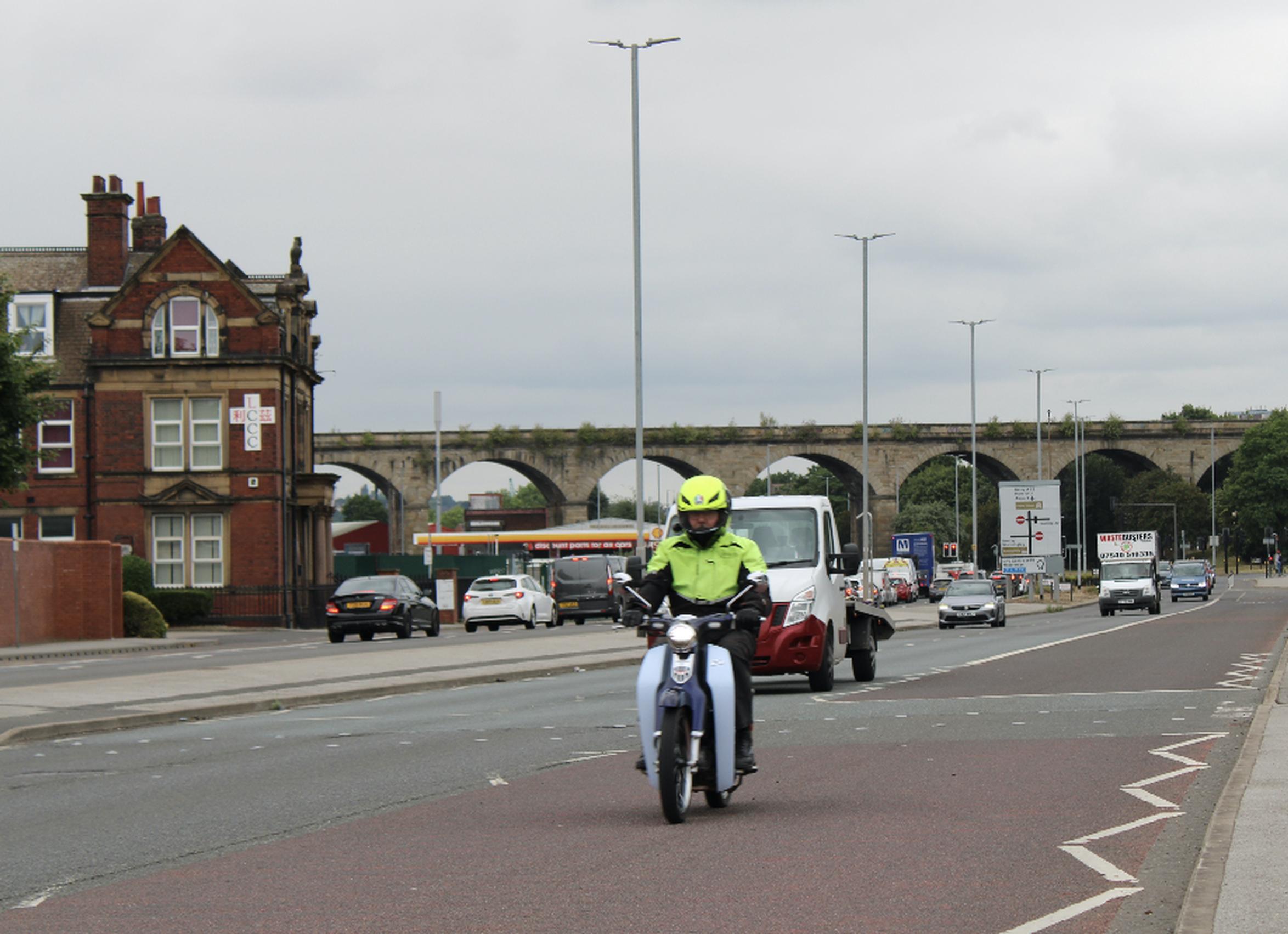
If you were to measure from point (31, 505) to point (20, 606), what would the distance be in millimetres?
16212

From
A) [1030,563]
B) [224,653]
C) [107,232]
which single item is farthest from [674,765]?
[1030,563]

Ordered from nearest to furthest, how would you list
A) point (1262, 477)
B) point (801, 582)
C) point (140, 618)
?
point (801, 582), point (140, 618), point (1262, 477)

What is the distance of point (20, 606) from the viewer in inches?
1372

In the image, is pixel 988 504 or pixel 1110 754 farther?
pixel 988 504

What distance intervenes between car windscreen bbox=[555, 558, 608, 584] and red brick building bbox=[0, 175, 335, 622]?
7.33m

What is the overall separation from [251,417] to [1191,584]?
136 feet

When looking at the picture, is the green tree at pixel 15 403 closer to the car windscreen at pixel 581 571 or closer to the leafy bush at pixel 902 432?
the car windscreen at pixel 581 571

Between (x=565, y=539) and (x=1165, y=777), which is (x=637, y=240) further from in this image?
(x=565, y=539)

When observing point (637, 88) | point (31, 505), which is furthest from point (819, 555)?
point (31, 505)

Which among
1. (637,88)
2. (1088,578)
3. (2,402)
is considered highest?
(637,88)

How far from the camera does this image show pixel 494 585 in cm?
4762

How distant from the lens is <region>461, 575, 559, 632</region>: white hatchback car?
47.3 m

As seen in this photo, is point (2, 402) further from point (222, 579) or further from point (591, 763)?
point (591, 763)

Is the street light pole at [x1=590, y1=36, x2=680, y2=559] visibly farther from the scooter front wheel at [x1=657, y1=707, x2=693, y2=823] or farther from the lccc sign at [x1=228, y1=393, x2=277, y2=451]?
the scooter front wheel at [x1=657, y1=707, x2=693, y2=823]
